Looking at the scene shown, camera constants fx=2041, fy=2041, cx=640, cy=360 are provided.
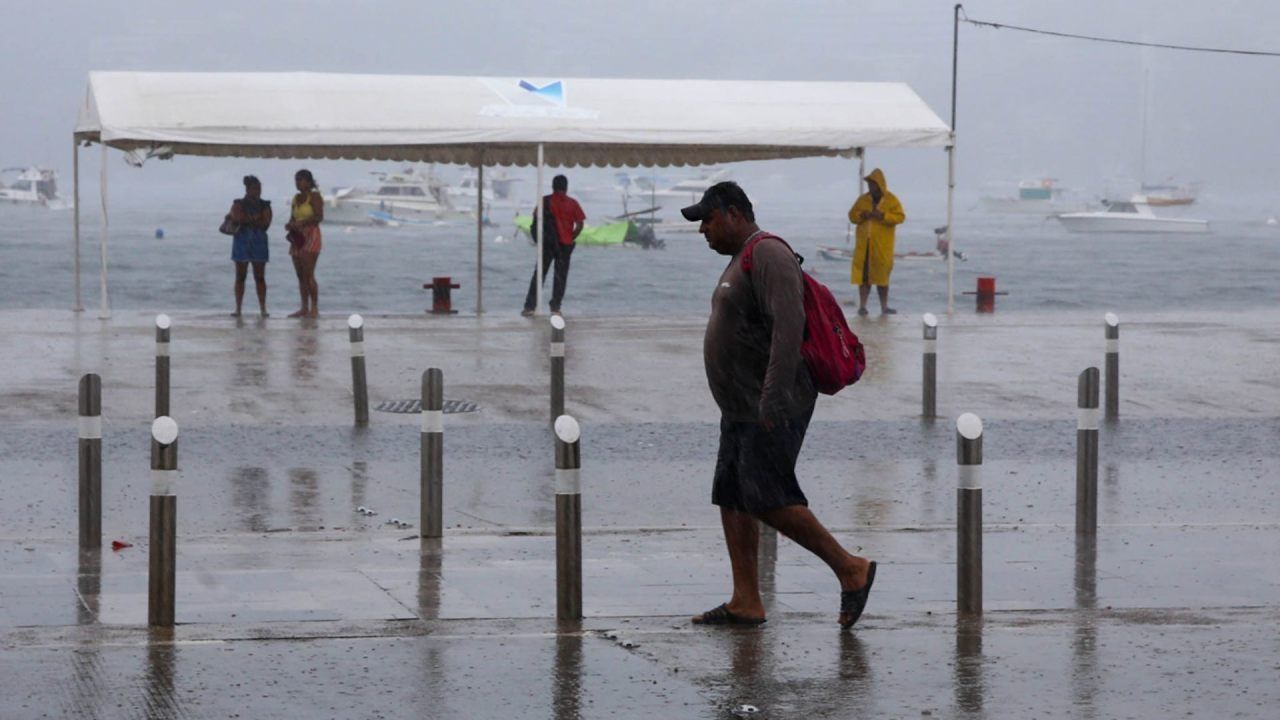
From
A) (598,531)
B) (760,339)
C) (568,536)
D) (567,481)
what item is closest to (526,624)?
(568,536)

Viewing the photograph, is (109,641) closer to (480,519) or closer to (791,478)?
(791,478)

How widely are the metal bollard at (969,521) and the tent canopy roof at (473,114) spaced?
17.3 m

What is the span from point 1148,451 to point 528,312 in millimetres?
13830

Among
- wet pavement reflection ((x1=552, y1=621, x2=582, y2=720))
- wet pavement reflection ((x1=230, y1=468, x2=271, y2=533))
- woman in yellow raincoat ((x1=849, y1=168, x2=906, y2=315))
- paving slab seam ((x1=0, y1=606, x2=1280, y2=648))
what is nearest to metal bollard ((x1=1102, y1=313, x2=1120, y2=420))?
wet pavement reflection ((x1=230, y1=468, x2=271, y2=533))

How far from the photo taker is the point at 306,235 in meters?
26.5

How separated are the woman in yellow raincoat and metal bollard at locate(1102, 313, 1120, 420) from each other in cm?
1025

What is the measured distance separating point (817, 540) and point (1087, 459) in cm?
Result: 320

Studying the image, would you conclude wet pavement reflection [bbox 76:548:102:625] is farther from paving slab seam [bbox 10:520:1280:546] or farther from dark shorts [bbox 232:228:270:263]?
dark shorts [bbox 232:228:270:263]

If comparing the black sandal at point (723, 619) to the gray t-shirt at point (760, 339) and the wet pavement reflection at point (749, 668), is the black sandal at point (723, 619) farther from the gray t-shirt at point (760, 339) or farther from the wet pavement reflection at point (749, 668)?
the gray t-shirt at point (760, 339)

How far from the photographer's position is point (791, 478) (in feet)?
26.8

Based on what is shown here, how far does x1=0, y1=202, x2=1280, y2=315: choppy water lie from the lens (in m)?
68.7

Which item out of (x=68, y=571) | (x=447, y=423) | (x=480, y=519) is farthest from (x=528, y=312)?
(x=68, y=571)


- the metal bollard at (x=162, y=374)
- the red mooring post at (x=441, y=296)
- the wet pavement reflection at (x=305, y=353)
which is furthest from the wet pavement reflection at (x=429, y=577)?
the red mooring post at (x=441, y=296)

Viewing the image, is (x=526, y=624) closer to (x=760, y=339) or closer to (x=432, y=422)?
(x=760, y=339)
